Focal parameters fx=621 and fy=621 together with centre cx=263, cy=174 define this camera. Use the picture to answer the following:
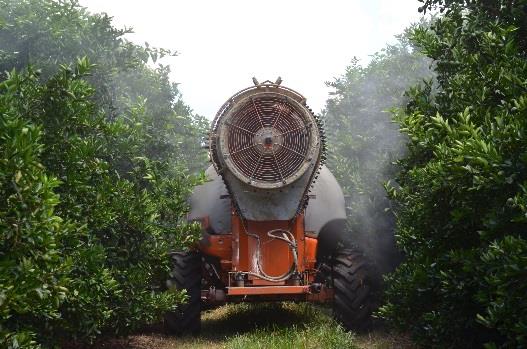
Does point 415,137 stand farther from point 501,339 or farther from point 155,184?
point 155,184

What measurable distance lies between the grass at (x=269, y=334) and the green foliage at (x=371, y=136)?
5.53 feet

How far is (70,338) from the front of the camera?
7379mm

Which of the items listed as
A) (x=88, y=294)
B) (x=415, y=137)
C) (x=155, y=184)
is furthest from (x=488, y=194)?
(x=155, y=184)

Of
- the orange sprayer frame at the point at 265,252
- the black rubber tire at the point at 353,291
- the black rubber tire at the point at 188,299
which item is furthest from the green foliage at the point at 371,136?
the black rubber tire at the point at 188,299

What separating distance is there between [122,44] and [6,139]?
7.98 meters

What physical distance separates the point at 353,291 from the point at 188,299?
2.60m

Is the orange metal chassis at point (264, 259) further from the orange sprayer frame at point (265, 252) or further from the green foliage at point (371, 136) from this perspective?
the green foliage at point (371, 136)

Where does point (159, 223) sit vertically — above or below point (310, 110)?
below

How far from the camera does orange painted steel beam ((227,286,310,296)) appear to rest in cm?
883

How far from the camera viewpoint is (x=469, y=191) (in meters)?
5.02

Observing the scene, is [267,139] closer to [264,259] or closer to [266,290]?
[264,259]

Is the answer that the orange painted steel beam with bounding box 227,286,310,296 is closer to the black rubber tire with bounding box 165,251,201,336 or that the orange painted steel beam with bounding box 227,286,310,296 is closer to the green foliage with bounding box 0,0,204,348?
the green foliage with bounding box 0,0,204,348

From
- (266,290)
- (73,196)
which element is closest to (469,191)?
(73,196)

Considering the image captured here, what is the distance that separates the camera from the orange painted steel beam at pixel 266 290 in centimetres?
883
